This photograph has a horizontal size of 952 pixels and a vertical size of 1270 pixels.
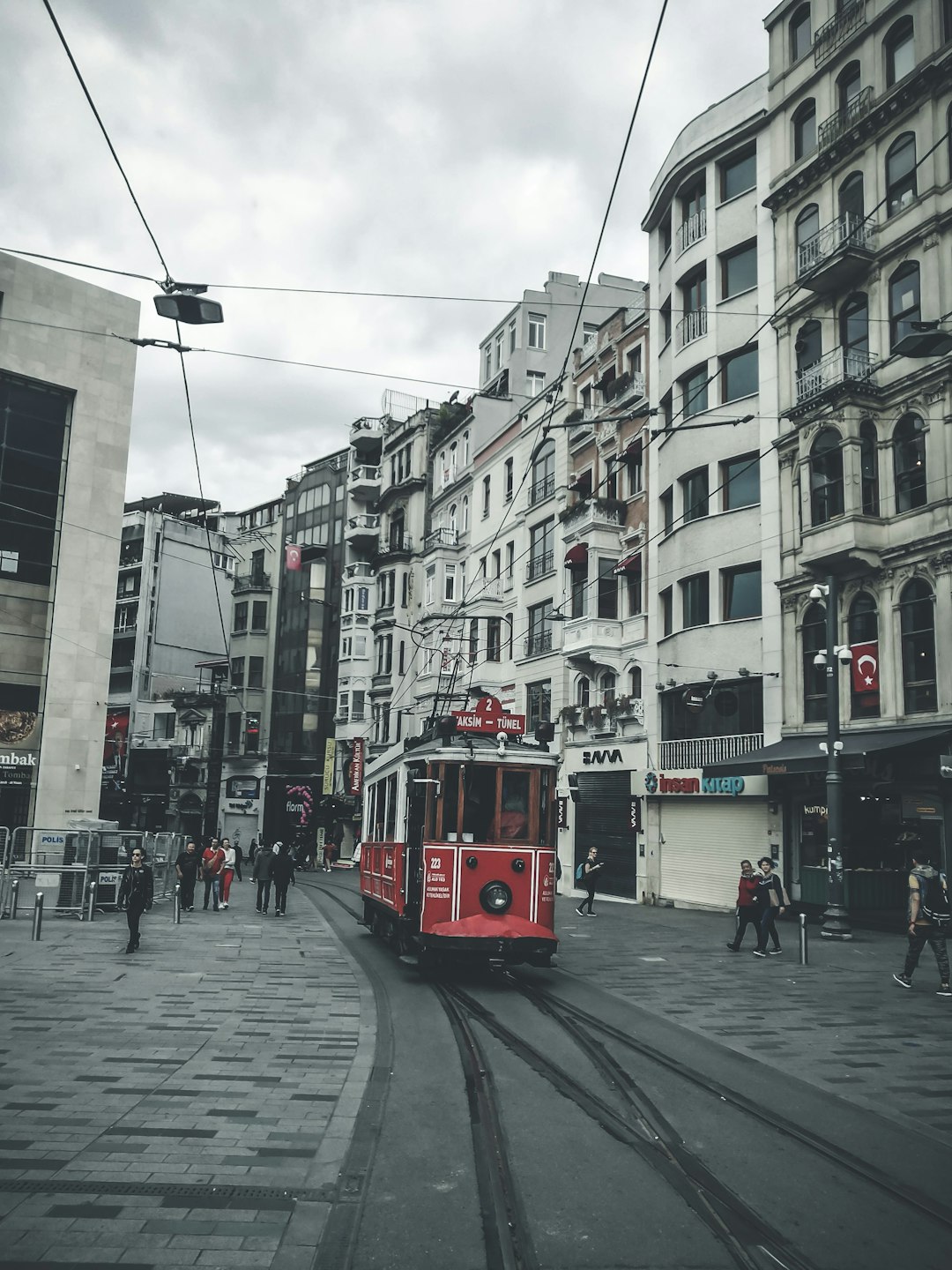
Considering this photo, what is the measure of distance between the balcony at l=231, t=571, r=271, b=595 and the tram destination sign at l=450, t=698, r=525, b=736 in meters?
58.4

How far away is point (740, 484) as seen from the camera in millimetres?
27953

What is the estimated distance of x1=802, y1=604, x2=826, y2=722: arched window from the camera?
81.3 feet

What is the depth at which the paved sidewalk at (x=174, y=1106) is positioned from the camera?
5.16 m

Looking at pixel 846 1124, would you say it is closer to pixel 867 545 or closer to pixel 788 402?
pixel 867 545

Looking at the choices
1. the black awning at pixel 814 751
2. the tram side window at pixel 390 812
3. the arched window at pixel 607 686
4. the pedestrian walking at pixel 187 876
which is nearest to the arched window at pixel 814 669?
the black awning at pixel 814 751

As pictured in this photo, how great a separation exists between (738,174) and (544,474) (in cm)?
1363

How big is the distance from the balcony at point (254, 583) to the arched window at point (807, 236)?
50755 millimetres

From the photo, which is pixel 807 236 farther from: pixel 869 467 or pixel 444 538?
pixel 444 538

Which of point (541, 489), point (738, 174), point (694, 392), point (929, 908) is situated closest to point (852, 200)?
point (738, 174)

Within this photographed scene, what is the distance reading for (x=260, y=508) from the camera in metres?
77.4

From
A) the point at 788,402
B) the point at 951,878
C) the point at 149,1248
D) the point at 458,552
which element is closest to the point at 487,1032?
the point at 149,1248

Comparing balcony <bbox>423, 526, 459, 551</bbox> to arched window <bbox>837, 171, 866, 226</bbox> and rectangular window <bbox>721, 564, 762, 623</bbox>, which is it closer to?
rectangular window <bbox>721, 564, 762, 623</bbox>

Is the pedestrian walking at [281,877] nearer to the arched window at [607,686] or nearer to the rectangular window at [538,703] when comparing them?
the arched window at [607,686]

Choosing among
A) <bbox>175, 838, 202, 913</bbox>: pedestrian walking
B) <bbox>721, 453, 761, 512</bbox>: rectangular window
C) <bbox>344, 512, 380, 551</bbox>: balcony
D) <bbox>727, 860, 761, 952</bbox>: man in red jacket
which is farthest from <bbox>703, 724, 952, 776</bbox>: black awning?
<bbox>344, 512, 380, 551</bbox>: balcony
